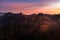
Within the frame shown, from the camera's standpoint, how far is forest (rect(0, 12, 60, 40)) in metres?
20.2

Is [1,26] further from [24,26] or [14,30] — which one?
[24,26]

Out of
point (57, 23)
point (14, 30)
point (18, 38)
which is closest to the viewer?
point (18, 38)

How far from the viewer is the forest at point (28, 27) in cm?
2020

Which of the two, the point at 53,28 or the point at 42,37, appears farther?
the point at 53,28

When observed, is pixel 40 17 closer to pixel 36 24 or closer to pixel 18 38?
pixel 36 24

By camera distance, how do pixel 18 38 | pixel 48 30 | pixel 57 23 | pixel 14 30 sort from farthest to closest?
pixel 57 23
pixel 48 30
pixel 14 30
pixel 18 38

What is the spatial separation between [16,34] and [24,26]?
336 cm

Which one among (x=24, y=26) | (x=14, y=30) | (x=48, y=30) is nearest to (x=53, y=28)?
(x=48, y=30)

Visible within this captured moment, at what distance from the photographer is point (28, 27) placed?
22.7 meters

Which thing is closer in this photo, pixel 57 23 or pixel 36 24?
pixel 36 24

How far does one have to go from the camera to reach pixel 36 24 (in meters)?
23.1

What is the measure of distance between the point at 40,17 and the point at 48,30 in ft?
7.49

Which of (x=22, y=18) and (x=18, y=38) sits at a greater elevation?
(x=22, y=18)

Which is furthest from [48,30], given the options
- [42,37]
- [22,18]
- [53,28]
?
[22,18]
